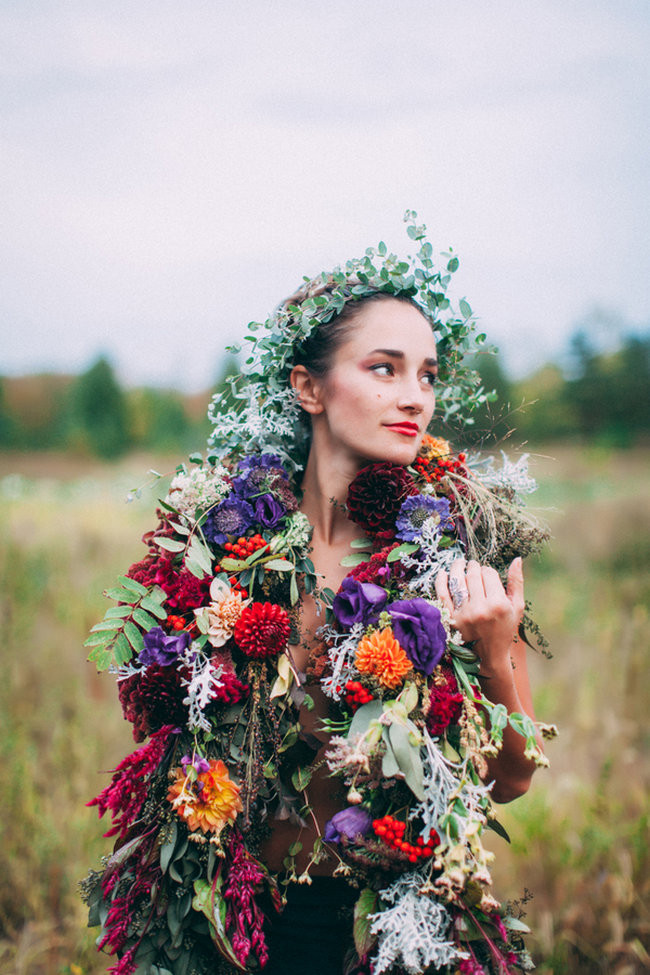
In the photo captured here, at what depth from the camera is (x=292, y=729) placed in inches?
76.8

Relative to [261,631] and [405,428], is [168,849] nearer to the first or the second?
[261,631]

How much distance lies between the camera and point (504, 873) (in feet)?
12.8

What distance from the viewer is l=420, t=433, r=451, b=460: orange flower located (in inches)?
94.2

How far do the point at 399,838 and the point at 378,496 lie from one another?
0.97 m

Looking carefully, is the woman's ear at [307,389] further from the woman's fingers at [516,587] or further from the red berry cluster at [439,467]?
the woman's fingers at [516,587]

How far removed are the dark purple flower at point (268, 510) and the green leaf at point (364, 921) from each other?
3.51 ft

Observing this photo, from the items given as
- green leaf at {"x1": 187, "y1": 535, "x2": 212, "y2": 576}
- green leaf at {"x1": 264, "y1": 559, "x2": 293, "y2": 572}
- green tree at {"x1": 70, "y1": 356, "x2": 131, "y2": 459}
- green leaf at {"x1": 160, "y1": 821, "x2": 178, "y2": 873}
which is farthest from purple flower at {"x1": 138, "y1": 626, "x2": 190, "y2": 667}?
green tree at {"x1": 70, "y1": 356, "x2": 131, "y2": 459}

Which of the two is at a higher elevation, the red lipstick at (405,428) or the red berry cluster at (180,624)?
the red lipstick at (405,428)

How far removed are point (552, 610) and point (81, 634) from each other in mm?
4083

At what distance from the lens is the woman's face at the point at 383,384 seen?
2.23 metres

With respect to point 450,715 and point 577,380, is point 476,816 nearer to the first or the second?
point 450,715

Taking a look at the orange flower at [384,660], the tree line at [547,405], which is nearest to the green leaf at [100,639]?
the orange flower at [384,660]

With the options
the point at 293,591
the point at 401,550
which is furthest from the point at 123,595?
the point at 401,550

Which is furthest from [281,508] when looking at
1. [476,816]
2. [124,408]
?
[124,408]
